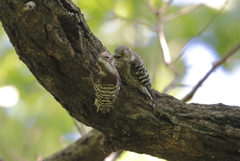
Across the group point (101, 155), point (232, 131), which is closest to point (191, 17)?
point (101, 155)

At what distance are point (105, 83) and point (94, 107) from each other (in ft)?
1.08

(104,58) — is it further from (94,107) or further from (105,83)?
(94,107)

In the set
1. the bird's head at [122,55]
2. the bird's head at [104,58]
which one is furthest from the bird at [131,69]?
the bird's head at [104,58]

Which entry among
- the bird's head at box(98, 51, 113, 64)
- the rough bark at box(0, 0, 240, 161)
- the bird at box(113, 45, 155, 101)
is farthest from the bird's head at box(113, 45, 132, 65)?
the bird's head at box(98, 51, 113, 64)

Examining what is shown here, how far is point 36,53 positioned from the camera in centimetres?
208

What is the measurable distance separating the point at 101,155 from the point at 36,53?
1979 mm

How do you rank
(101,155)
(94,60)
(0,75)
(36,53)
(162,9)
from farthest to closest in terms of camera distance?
(0,75) < (162,9) < (101,155) < (94,60) < (36,53)

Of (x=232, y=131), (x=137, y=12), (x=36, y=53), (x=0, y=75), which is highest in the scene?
(x=0, y=75)

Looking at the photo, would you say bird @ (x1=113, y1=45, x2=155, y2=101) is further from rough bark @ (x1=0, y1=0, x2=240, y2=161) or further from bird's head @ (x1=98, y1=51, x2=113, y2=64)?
bird's head @ (x1=98, y1=51, x2=113, y2=64)

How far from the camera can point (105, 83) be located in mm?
2049

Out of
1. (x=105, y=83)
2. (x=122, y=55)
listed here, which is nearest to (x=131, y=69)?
(x=122, y=55)

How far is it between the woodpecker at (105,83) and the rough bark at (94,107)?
0.35 ft

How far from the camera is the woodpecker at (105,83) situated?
2064mm

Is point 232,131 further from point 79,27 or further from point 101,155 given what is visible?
point 101,155
